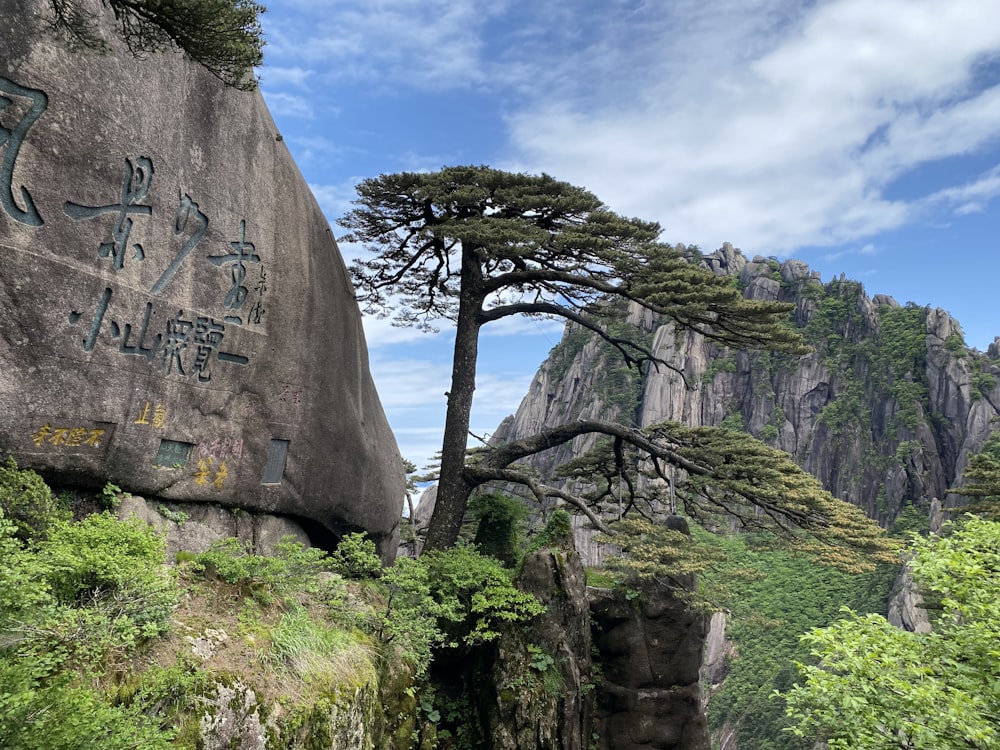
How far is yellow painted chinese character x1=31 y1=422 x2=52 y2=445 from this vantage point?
6.00m

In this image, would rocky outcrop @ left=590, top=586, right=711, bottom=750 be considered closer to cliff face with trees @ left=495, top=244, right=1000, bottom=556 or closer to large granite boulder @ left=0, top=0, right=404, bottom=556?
large granite boulder @ left=0, top=0, right=404, bottom=556

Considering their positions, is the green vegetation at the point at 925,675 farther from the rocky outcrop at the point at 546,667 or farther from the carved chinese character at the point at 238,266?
the carved chinese character at the point at 238,266

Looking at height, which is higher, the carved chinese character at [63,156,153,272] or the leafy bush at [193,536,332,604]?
the carved chinese character at [63,156,153,272]

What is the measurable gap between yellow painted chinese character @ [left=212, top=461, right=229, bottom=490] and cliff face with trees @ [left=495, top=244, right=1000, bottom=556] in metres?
37.9

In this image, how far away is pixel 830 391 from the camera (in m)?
56.0

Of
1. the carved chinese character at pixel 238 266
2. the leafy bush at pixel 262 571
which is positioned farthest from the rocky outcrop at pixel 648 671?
the carved chinese character at pixel 238 266

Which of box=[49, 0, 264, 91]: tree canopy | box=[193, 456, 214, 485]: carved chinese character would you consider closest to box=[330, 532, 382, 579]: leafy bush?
box=[193, 456, 214, 485]: carved chinese character

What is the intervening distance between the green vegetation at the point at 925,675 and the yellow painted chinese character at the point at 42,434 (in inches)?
308

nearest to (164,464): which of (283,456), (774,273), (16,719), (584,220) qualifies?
(283,456)

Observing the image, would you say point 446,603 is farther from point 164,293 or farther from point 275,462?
point 164,293

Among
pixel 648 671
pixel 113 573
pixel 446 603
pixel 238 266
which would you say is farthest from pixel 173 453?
pixel 648 671

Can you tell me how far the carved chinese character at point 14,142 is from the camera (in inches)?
220

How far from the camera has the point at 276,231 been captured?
8750mm

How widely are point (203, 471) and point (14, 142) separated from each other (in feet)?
13.0
